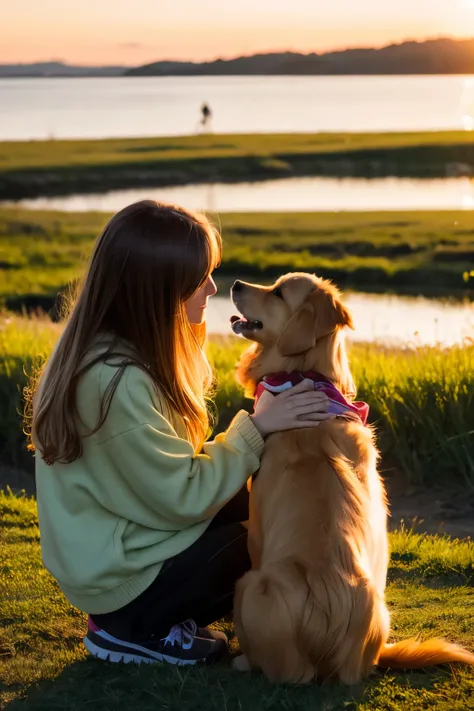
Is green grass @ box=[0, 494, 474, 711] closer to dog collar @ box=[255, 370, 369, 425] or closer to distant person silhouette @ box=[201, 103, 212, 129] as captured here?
dog collar @ box=[255, 370, 369, 425]

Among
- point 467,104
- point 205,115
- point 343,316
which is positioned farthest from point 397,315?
point 467,104

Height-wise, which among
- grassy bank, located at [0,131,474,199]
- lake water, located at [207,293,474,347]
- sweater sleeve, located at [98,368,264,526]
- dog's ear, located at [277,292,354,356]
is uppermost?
dog's ear, located at [277,292,354,356]

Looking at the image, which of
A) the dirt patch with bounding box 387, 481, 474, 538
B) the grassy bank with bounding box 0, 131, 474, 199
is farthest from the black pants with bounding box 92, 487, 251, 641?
the grassy bank with bounding box 0, 131, 474, 199

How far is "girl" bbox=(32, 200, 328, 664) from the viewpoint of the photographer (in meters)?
3.38

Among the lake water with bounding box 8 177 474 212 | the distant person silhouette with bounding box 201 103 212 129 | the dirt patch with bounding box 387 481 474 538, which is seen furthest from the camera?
the distant person silhouette with bounding box 201 103 212 129

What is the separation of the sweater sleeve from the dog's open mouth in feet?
2.37

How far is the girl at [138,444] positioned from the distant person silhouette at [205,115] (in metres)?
68.7

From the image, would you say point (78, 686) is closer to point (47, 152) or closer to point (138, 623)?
point (138, 623)

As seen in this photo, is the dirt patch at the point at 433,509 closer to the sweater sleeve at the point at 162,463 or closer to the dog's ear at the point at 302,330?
the dog's ear at the point at 302,330

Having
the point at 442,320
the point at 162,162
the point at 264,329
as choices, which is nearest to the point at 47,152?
Result: the point at 162,162

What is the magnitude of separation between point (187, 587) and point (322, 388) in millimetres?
897

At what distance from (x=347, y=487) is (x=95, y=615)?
3.51 feet

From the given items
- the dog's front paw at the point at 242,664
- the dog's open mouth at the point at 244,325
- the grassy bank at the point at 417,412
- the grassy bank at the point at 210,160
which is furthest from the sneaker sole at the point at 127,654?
the grassy bank at the point at 210,160

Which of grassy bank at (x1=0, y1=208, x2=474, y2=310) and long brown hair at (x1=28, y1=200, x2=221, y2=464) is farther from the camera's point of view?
grassy bank at (x1=0, y1=208, x2=474, y2=310)
